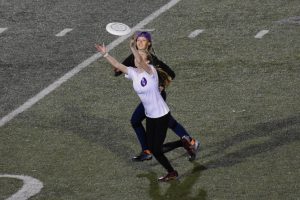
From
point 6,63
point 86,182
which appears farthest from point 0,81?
point 86,182

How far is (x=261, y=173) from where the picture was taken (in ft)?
54.0

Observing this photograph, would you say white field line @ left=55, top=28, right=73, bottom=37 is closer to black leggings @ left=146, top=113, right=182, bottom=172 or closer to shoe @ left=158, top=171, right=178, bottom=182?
black leggings @ left=146, top=113, right=182, bottom=172

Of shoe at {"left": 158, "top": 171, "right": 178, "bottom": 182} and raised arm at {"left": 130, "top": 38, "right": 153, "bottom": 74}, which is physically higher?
raised arm at {"left": 130, "top": 38, "right": 153, "bottom": 74}

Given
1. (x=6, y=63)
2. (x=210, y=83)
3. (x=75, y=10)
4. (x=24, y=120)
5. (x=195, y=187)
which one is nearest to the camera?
(x=195, y=187)

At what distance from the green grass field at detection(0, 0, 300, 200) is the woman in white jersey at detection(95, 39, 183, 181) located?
45cm

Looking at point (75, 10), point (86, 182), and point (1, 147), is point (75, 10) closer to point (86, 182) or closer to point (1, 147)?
point (1, 147)

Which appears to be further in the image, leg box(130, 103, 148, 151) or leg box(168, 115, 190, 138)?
leg box(168, 115, 190, 138)

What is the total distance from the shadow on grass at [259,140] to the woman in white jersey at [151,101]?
1056 millimetres

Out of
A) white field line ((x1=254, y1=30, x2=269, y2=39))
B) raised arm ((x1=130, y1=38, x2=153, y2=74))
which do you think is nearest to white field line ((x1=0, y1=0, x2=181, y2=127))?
white field line ((x1=254, y1=30, x2=269, y2=39))

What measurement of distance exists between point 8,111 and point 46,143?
82.1 inches

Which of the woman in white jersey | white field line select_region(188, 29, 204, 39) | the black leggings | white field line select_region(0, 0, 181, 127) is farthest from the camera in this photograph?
white field line select_region(188, 29, 204, 39)

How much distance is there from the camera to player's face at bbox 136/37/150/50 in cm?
1595

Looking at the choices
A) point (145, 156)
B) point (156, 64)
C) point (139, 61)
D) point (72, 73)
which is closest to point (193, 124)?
point (145, 156)

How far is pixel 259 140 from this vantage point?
1797 centimetres
